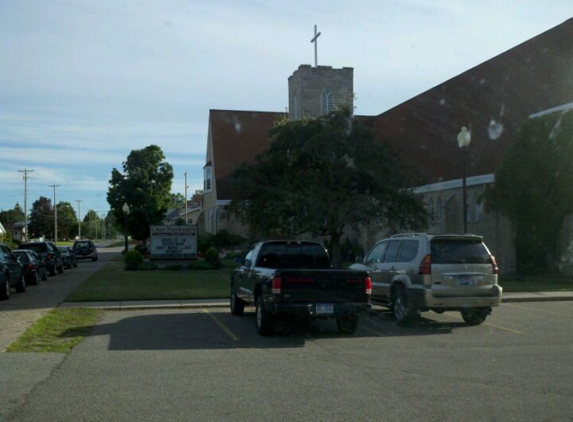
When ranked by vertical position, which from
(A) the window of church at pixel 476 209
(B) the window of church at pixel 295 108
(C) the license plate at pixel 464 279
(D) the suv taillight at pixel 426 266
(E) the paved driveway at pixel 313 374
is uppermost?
(B) the window of church at pixel 295 108

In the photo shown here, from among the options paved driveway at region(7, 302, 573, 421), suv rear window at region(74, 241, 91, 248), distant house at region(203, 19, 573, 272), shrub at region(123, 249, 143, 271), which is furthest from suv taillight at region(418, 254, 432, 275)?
suv rear window at region(74, 241, 91, 248)

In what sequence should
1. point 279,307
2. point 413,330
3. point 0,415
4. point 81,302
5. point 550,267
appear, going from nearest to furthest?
point 0,415 → point 279,307 → point 413,330 → point 81,302 → point 550,267

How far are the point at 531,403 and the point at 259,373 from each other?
3.53 m

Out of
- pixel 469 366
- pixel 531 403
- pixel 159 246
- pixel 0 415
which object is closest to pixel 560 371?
pixel 469 366

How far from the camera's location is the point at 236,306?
1619cm

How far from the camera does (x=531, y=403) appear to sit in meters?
7.79

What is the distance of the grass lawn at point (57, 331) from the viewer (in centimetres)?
1166

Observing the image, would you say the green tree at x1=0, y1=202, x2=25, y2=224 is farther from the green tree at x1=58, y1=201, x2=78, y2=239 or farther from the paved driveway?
the paved driveway

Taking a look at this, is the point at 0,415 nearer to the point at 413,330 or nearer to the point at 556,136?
the point at 413,330

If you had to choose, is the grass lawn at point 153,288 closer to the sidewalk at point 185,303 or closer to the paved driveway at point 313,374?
the sidewalk at point 185,303

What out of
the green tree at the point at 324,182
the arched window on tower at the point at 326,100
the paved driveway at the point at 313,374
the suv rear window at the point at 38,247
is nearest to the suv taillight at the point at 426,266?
the paved driveway at the point at 313,374

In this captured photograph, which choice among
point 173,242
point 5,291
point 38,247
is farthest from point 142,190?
point 5,291

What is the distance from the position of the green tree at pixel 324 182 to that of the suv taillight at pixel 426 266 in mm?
10460

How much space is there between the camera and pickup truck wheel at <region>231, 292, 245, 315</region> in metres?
16.1
